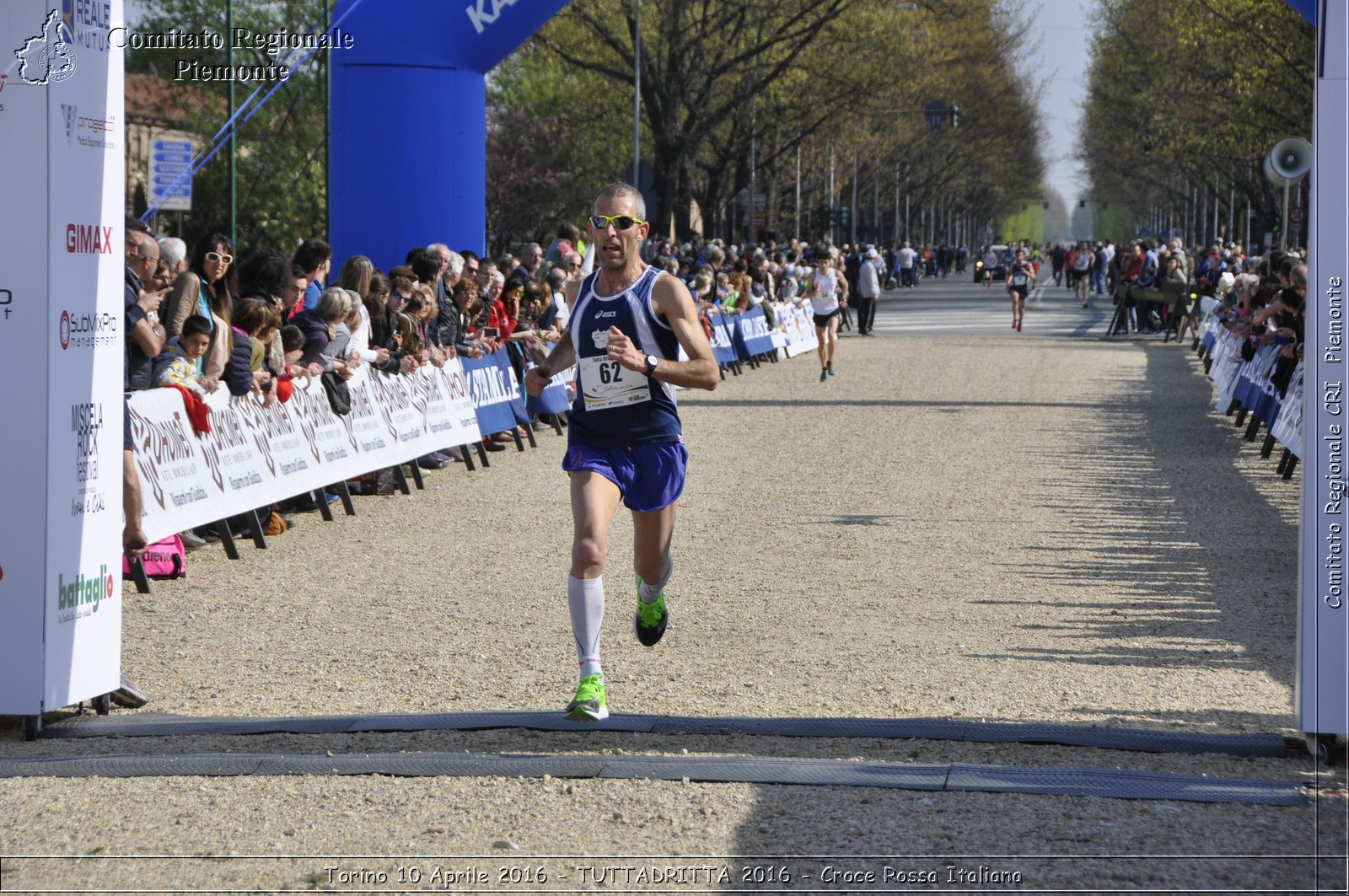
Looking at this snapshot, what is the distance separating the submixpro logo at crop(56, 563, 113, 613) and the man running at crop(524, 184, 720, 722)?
1.81 meters

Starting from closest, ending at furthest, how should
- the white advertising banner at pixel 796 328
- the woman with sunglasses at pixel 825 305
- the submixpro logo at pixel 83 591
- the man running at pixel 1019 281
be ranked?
the submixpro logo at pixel 83 591 < the woman with sunglasses at pixel 825 305 < the white advertising banner at pixel 796 328 < the man running at pixel 1019 281

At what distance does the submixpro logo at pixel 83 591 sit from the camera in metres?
6.61

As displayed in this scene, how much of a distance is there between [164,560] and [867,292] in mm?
→ 29057

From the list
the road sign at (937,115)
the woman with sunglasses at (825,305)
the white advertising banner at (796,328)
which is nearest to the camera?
the woman with sunglasses at (825,305)

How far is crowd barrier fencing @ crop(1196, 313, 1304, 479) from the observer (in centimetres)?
1420

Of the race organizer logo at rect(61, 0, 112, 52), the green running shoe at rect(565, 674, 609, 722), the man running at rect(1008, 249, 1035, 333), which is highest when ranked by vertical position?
the man running at rect(1008, 249, 1035, 333)

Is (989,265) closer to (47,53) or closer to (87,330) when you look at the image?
(87,330)

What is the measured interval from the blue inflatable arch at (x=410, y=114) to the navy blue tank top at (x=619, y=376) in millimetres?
10564

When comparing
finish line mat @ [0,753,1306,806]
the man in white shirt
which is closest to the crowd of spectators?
finish line mat @ [0,753,1306,806]

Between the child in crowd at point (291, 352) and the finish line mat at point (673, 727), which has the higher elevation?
the child in crowd at point (291, 352)

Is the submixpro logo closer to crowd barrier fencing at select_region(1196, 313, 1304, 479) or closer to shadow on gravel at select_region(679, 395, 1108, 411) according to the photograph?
crowd barrier fencing at select_region(1196, 313, 1304, 479)

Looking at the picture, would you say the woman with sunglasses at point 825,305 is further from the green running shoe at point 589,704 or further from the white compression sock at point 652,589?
the green running shoe at point 589,704

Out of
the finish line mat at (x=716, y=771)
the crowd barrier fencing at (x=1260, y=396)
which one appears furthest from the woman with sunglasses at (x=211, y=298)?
the crowd barrier fencing at (x=1260, y=396)

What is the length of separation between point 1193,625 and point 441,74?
34.9 feet
